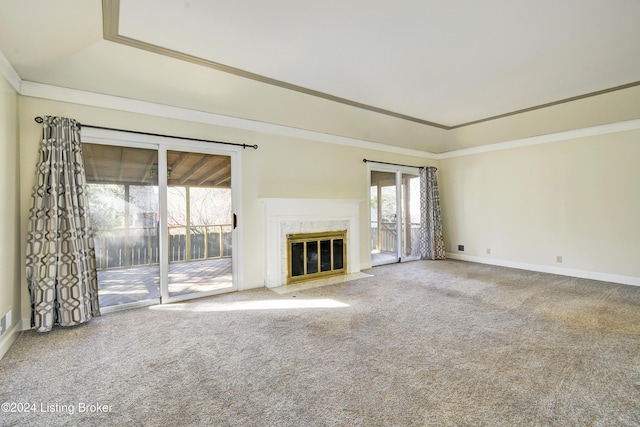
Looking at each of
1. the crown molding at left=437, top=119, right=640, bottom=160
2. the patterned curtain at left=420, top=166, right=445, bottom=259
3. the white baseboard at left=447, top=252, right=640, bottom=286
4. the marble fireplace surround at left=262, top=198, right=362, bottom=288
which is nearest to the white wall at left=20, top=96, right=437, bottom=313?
the marble fireplace surround at left=262, top=198, right=362, bottom=288

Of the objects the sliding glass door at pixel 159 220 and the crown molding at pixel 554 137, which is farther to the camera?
the crown molding at pixel 554 137

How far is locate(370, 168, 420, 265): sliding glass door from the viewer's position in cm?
611

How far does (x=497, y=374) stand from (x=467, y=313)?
1.27m

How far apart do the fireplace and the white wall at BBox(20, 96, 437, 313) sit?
48cm

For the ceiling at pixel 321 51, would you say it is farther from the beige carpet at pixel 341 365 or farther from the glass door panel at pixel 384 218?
the beige carpet at pixel 341 365

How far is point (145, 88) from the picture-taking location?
11.1ft

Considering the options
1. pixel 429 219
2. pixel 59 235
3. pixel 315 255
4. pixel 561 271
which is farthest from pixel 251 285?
pixel 561 271

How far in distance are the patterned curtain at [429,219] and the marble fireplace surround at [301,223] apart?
1.93 metres

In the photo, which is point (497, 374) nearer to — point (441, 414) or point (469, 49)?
→ point (441, 414)

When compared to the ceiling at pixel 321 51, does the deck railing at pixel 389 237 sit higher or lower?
lower

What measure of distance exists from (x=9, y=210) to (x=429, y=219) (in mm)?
6581

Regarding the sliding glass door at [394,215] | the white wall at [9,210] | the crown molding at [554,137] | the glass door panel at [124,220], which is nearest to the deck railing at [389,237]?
the sliding glass door at [394,215]

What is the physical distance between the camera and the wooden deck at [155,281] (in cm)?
352

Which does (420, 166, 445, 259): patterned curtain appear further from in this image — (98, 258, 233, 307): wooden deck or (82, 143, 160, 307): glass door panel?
(82, 143, 160, 307): glass door panel
